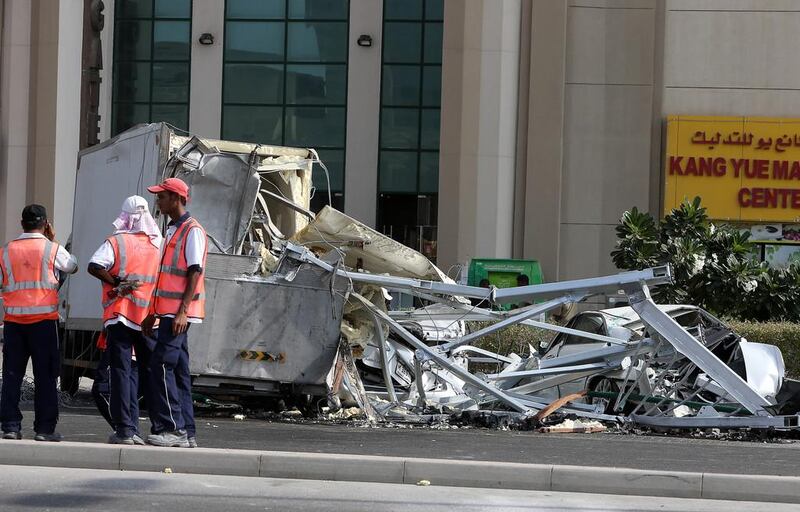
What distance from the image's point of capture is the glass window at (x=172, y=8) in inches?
1220

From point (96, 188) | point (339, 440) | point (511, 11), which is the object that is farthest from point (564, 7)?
point (339, 440)

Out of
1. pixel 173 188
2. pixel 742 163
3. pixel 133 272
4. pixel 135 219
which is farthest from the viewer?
pixel 742 163

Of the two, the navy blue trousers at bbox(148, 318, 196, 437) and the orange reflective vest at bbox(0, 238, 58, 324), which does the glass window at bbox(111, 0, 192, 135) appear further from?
the navy blue trousers at bbox(148, 318, 196, 437)

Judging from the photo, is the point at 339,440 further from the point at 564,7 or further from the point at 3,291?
the point at 564,7

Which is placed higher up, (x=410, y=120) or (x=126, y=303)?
(x=410, y=120)

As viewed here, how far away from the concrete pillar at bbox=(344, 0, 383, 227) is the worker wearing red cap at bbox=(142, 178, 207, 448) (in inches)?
842

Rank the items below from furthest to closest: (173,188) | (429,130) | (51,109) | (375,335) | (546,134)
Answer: (429,130) → (51,109) → (546,134) → (375,335) → (173,188)

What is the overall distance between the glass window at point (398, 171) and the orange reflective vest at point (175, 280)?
71.0 ft

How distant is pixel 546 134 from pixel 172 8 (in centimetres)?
961

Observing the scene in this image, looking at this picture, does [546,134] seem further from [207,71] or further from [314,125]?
[207,71]

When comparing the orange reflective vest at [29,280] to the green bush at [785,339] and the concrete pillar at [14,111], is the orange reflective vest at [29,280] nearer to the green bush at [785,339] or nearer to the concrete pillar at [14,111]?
the green bush at [785,339]

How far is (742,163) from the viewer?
27484 mm

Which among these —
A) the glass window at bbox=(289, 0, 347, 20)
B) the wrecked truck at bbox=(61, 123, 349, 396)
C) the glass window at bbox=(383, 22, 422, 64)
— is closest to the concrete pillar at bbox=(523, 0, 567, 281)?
the glass window at bbox=(383, 22, 422, 64)

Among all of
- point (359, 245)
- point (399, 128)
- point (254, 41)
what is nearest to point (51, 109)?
point (254, 41)
